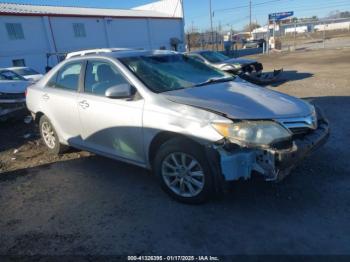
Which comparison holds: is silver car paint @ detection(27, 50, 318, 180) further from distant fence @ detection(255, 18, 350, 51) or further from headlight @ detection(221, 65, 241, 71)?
distant fence @ detection(255, 18, 350, 51)

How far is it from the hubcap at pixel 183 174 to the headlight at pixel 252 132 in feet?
1.55

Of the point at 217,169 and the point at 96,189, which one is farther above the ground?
the point at 217,169

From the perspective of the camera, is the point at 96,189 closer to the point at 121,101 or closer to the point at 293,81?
the point at 121,101

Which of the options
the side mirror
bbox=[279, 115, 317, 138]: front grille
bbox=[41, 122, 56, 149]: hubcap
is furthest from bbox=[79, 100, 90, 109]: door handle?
bbox=[279, 115, 317, 138]: front grille

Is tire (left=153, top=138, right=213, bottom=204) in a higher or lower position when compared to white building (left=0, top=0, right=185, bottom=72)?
lower

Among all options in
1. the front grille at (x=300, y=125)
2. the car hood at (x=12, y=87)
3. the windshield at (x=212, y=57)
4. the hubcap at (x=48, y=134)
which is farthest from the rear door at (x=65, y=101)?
the windshield at (x=212, y=57)

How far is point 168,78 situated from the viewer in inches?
159

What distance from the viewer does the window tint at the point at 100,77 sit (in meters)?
4.09

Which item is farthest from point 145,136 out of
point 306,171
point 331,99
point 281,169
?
point 331,99

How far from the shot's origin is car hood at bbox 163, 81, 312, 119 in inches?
129

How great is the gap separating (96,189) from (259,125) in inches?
89.9

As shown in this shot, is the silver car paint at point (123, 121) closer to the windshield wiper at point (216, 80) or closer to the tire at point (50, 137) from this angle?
the tire at point (50, 137)

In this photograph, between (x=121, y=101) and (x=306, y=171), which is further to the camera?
(x=306, y=171)

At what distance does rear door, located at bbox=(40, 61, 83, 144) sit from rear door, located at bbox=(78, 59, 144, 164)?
0.20 metres
